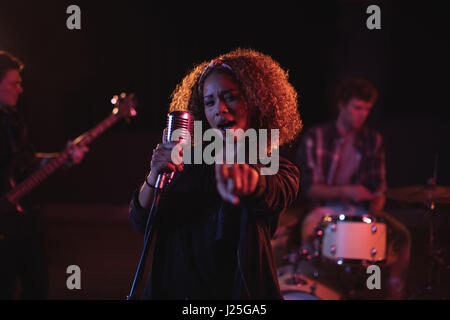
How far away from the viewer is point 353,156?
433 cm

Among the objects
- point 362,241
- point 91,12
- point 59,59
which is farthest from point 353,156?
point 59,59

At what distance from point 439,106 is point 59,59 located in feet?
23.6

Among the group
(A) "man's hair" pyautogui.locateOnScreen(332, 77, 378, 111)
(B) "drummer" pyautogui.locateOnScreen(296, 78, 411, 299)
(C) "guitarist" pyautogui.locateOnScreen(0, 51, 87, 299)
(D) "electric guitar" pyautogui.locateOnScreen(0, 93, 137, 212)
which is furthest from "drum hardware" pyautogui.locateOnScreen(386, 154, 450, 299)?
(C) "guitarist" pyautogui.locateOnScreen(0, 51, 87, 299)

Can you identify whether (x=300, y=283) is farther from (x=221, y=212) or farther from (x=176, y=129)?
(x=176, y=129)

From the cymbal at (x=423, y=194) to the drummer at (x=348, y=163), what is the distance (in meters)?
0.76

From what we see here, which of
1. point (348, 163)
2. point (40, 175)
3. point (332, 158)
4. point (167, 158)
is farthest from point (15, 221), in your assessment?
point (348, 163)

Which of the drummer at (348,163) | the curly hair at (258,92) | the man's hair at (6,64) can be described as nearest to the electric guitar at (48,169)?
the man's hair at (6,64)

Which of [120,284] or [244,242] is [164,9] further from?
[244,242]

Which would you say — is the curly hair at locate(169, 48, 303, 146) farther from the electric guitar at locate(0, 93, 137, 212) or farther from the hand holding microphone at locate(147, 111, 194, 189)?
the electric guitar at locate(0, 93, 137, 212)

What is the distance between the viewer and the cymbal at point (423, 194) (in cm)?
284

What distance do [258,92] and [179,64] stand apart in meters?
5.99

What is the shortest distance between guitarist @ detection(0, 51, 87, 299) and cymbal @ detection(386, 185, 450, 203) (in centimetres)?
289

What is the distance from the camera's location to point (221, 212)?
4.30 feet

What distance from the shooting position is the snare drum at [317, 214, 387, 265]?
10.9 feet
